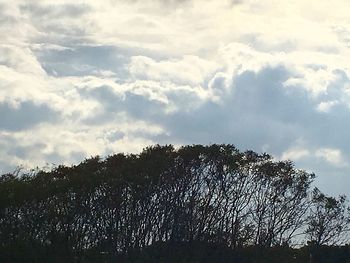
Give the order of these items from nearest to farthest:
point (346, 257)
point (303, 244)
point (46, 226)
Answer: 1. point (46, 226)
2. point (303, 244)
3. point (346, 257)

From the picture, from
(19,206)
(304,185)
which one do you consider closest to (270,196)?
(304,185)

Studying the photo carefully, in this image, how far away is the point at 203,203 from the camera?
175 feet

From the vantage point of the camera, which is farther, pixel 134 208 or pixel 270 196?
pixel 270 196

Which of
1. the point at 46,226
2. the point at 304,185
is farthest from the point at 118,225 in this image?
the point at 304,185

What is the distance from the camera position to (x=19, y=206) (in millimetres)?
50156

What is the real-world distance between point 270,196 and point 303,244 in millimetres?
6065

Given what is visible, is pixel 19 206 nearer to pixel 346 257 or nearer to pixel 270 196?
pixel 270 196

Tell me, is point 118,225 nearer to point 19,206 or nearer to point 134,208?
point 134,208

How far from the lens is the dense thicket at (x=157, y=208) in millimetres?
49781

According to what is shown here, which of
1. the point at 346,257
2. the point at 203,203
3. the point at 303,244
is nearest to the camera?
the point at 203,203

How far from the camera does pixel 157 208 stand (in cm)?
5234

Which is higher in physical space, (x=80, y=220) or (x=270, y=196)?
(x=270, y=196)

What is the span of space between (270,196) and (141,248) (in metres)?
9.85

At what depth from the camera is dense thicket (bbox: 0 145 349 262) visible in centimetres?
4978
